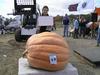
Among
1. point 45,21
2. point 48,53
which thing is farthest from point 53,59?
point 45,21

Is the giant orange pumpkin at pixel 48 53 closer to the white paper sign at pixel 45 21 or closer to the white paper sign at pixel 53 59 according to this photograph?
the white paper sign at pixel 53 59

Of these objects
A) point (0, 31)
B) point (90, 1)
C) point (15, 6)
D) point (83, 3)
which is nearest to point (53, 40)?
point (15, 6)

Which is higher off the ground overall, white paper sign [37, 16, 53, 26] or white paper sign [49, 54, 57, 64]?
white paper sign [37, 16, 53, 26]

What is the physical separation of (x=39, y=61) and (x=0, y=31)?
31733 millimetres

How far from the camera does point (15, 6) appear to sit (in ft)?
69.6

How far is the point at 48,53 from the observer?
6.12 meters

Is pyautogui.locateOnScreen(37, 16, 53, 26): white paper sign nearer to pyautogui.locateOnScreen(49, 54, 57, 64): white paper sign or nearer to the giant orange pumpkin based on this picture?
the giant orange pumpkin

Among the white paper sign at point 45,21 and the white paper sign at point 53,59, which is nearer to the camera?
the white paper sign at point 53,59

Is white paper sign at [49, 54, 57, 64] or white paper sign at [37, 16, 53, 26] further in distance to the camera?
white paper sign at [37, 16, 53, 26]

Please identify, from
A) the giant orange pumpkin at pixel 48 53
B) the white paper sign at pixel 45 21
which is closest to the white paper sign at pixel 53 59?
the giant orange pumpkin at pixel 48 53

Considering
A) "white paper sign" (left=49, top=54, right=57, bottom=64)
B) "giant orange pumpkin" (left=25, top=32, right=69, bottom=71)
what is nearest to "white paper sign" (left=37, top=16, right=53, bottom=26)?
"giant orange pumpkin" (left=25, top=32, right=69, bottom=71)

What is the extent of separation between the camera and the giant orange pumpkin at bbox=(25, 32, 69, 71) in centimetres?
609

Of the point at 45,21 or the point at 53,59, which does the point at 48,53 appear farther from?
the point at 45,21

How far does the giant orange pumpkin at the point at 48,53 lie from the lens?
20.0 feet
